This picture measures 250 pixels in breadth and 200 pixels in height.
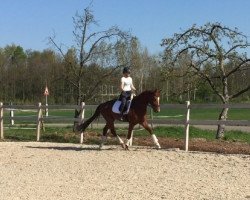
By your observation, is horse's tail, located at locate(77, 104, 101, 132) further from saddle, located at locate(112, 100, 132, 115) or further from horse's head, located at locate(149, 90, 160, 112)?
horse's head, located at locate(149, 90, 160, 112)

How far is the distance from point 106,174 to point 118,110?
147 inches

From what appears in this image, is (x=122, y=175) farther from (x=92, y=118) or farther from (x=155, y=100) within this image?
(x=92, y=118)

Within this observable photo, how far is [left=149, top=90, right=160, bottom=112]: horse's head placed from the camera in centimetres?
1281

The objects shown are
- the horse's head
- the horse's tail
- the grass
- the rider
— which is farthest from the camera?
the grass

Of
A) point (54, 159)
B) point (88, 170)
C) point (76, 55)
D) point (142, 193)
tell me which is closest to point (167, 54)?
point (76, 55)

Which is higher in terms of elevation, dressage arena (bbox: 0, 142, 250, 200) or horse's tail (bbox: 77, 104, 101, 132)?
horse's tail (bbox: 77, 104, 101, 132)

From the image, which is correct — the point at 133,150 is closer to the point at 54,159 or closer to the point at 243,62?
the point at 54,159

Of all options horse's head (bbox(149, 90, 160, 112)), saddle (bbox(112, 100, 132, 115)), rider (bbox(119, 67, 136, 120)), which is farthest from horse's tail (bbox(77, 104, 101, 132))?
horse's head (bbox(149, 90, 160, 112))

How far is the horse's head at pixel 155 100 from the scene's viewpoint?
1281 centimetres

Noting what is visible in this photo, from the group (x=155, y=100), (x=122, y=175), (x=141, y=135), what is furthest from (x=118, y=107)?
(x=141, y=135)

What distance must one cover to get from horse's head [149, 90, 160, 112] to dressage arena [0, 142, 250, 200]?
3.72ft

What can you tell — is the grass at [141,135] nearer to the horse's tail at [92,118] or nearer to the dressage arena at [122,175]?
the horse's tail at [92,118]

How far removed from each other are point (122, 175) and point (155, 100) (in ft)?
12.2

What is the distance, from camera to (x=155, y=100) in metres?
12.8
